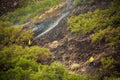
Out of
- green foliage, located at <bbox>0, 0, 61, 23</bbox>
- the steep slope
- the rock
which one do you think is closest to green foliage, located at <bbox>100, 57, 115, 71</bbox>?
the steep slope

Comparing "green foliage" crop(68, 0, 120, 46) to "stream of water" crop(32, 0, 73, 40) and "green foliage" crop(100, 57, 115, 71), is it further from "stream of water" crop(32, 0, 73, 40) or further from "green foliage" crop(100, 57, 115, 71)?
"stream of water" crop(32, 0, 73, 40)

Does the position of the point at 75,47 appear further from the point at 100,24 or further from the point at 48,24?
the point at 48,24

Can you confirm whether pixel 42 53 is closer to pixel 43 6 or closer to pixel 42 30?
pixel 42 30

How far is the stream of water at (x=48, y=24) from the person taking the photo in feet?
46.4

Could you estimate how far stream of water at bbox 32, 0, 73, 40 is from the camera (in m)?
14.2

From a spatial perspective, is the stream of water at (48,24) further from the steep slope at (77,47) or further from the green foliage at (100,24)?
the green foliage at (100,24)

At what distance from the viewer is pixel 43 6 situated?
1802cm

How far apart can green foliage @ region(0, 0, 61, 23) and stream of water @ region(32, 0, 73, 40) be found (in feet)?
7.19

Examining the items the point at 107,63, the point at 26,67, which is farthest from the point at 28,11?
the point at 107,63

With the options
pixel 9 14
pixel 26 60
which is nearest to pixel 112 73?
pixel 26 60

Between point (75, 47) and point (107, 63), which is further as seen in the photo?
point (75, 47)

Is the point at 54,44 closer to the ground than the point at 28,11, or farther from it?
closer to the ground

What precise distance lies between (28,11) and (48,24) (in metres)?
4.10

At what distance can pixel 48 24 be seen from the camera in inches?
582
